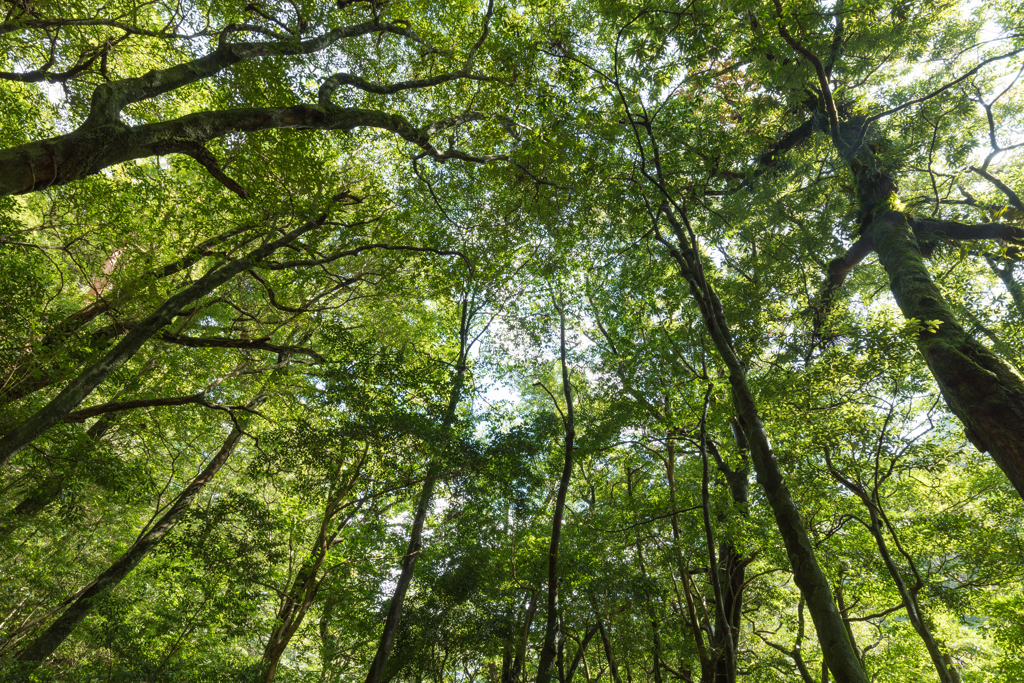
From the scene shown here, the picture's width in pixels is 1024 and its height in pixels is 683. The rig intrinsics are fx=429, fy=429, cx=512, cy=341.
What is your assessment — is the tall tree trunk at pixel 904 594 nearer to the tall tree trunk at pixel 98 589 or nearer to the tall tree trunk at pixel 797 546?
the tall tree trunk at pixel 797 546

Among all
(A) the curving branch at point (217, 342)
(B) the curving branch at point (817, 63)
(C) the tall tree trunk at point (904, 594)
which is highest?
(B) the curving branch at point (817, 63)

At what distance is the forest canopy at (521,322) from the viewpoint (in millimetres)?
5512

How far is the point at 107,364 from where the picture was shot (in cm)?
459

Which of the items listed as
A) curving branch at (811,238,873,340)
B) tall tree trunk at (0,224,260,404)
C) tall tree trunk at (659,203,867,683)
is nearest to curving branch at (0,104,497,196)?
tall tree trunk at (0,224,260,404)

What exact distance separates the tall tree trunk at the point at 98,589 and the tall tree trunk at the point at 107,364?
2224 millimetres

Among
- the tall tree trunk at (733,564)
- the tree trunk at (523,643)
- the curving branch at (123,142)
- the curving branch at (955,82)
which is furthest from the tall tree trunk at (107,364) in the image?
the curving branch at (955,82)

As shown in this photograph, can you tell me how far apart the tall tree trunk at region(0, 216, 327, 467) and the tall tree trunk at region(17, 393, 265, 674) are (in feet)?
7.30

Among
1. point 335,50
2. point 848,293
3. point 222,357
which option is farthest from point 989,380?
point 222,357

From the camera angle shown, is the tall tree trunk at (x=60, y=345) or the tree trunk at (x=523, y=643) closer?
the tall tree trunk at (x=60, y=345)

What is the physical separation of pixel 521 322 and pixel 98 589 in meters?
8.76

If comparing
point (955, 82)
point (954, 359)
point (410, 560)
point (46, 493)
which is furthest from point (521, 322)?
point (46, 493)

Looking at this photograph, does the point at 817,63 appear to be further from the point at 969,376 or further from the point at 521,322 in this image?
the point at 521,322

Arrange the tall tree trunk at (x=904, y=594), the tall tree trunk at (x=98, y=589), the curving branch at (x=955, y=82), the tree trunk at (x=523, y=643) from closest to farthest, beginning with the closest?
the curving branch at (x=955, y=82)
the tall tree trunk at (x=904, y=594)
the tall tree trunk at (x=98, y=589)
the tree trunk at (x=523, y=643)

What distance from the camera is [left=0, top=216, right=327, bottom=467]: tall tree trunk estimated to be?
405 centimetres
